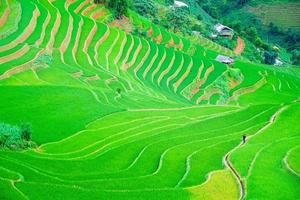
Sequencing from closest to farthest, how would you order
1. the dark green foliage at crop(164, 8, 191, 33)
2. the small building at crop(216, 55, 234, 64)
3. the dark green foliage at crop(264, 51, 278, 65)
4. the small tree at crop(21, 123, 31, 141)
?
the small tree at crop(21, 123, 31, 141) < the small building at crop(216, 55, 234, 64) < the dark green foliage at crop(164, 8, 191, 33) < the dark green foliage at crop(264, 51, 278, 65)

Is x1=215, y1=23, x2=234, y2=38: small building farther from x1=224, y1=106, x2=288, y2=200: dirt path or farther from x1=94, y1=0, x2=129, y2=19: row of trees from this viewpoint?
x1=224, y1=106, x2=288, y2=200: dirt path

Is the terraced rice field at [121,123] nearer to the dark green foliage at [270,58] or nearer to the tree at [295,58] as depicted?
the dark green foliage at [270,58]

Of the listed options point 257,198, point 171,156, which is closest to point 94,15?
point 171,156

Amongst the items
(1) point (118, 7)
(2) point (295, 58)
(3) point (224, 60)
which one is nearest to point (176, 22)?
(3) point (224, 60)

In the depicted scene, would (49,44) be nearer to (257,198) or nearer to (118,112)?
(118,112)

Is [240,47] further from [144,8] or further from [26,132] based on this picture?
[26,132]

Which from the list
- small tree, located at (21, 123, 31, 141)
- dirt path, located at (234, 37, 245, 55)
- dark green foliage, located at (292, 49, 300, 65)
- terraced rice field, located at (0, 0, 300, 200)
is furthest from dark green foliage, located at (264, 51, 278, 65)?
small tree, located at (21, 123, 31, 141)
